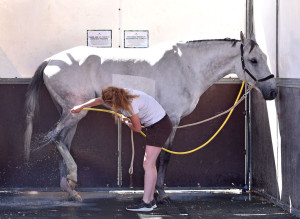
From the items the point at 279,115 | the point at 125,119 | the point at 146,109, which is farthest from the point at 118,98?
the point at 279,115

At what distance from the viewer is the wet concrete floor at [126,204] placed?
6.59m

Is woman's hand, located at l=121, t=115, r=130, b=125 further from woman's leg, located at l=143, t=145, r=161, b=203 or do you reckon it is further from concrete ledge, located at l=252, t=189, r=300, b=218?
concrete ledge, located at l=252, t=189, r=300, b=218

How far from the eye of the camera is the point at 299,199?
6348 millimetres

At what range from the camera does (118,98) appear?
6145mm

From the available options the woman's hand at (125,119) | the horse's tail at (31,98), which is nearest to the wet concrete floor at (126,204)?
the horse's tail at (31,98)

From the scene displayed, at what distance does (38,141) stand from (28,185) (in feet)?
1.87

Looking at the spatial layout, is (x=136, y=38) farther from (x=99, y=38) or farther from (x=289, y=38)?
(x=289, y=38)

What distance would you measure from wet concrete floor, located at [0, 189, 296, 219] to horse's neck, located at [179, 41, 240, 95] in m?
1.33

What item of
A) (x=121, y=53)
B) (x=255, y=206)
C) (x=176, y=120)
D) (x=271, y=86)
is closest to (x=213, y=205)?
(x=255, y=206)

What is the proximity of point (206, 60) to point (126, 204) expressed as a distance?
6.15 feet

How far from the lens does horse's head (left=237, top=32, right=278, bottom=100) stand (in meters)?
7.04

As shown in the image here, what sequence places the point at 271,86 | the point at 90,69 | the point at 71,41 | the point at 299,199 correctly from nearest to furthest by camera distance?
the point at 299,199 → the point at 271,86 → the point at 90,69 → the point at 71,41

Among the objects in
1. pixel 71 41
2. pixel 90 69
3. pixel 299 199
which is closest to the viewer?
pixel 299 199

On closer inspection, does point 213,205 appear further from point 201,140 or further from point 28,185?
point 28,185
